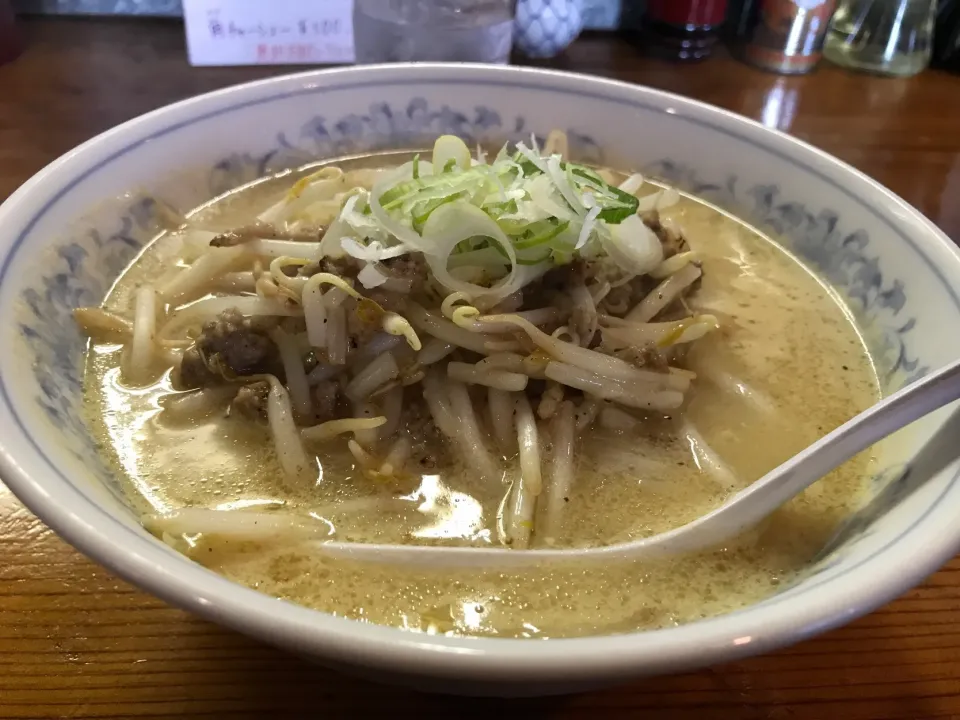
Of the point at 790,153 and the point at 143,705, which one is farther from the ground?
the point at 790,153

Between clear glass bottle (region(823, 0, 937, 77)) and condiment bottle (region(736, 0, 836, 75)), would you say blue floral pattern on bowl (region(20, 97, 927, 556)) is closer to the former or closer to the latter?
condiment bottle (region(736, 0, 836, 75))

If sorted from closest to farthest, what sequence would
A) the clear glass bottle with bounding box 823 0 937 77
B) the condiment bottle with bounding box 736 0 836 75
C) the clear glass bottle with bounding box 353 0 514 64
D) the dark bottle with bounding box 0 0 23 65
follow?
the clear glass bottle with bounding box 353 0 514 64
the dark bottle with bounding box 0 0 23 65
the condiment bottle with bounding box 736 0 836 75
the clear glass bottle with bounding box 823 0 937 77

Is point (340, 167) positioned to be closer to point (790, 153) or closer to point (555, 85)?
point (555, 85)

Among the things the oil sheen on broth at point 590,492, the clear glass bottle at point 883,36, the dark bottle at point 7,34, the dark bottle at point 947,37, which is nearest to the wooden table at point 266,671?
the oil sheen on broth at point 590,492

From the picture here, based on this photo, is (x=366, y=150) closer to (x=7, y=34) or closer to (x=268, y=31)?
(x=268, y=31)

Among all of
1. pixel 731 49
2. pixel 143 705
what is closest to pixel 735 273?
pixel 143 705

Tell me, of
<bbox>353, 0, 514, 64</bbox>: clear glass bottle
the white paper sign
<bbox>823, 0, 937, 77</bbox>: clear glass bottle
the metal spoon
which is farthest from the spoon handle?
<bbox>823, 0, 937, 77</bbox>: clear glass bottle
